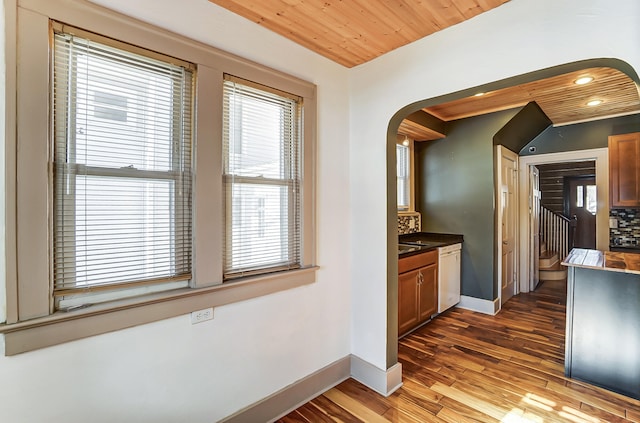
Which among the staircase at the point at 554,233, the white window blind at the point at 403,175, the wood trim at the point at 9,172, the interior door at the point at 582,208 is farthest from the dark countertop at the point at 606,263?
the interior door at the point at 582,208

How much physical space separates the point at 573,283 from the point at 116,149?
342 centimetres

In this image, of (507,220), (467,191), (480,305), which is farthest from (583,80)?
(480,305)

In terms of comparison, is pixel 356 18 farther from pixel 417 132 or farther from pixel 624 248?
pixel 624 248

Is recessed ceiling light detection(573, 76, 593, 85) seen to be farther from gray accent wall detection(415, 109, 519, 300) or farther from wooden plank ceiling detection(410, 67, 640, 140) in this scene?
gray accent wall detection(415, 109, 519, 300)

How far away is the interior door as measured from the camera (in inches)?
286

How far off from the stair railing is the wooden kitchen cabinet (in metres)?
4.81

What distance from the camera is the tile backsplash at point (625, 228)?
4.11 meters

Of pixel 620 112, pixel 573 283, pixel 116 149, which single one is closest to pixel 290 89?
pixel 116 149

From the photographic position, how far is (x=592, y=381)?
242 cm

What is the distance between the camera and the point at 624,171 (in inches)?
144

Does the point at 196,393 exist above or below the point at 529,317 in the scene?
above

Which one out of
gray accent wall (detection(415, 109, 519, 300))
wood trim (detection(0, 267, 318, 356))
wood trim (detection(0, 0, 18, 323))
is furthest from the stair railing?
wood trim (detection(0, 0, 18, 323))

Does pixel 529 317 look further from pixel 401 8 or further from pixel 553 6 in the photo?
pixel 401 8

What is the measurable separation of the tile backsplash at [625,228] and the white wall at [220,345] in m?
4.33
